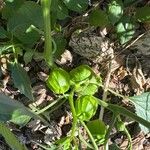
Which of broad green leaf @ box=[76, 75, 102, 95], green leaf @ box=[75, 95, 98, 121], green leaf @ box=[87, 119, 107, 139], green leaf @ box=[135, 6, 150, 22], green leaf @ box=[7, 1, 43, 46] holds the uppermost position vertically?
green leaf @ box=[7, 1, 43, 46]

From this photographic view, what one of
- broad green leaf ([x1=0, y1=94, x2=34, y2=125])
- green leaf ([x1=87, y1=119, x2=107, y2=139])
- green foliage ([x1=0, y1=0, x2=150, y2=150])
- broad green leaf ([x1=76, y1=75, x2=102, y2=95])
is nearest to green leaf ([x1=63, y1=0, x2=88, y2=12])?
green foliage ([x1=0, y1=0, x2=150, y2=150])

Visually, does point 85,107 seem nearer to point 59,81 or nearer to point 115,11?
point 59,81

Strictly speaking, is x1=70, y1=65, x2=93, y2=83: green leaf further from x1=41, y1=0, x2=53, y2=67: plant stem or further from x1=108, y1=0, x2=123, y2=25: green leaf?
x1=108, y1=0, x2=123, y2=25: green leaf

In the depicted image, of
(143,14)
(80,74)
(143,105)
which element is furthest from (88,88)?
(143,14)

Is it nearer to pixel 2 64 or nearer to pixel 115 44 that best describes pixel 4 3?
pixel 2 64

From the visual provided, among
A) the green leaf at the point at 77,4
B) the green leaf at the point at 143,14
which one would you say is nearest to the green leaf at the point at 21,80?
the green leaf at the point at 77,4
